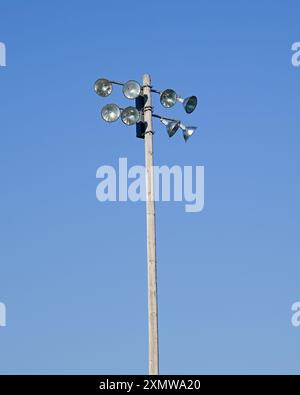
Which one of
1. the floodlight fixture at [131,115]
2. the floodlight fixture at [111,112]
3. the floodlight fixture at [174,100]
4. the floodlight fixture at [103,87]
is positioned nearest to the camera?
the floodlight fixture at [131,115]

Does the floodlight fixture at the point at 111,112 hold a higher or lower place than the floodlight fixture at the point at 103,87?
lower

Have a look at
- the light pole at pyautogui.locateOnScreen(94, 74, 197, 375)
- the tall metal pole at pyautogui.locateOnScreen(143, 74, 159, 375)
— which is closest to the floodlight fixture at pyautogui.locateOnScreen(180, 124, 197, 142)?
the light pole at pyautogui.locateOnScreen(94, 74, 197, 375)

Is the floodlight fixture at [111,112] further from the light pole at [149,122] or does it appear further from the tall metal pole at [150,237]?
the tall metal pole at [150,237]

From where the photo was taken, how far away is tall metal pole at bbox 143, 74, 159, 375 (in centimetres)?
2297

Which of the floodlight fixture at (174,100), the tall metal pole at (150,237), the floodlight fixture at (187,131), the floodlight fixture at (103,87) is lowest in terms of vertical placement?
the tall metal pole at (150,237)

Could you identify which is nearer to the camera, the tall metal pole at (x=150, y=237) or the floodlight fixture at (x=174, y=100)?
the tall metal pole at (x=150, y=237)

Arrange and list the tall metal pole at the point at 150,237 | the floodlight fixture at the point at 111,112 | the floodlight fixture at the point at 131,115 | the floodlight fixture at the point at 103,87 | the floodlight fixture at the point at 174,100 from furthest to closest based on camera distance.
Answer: the floodlight fixture at the point at 103,87 < the floodlight fixture at the point at 174,100 < the floodlight fixture at the point at 111,112 < the floodlight fixture at the point at 131,115 < the tall metal pole at the point at 150,237

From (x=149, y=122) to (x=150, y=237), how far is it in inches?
79.4

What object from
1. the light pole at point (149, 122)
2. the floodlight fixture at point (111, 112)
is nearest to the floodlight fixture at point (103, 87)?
the light pole at point (149, 122)

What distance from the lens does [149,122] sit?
79.7 ft

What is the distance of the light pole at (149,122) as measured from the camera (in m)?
23.2

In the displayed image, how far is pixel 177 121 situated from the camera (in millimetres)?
24688
